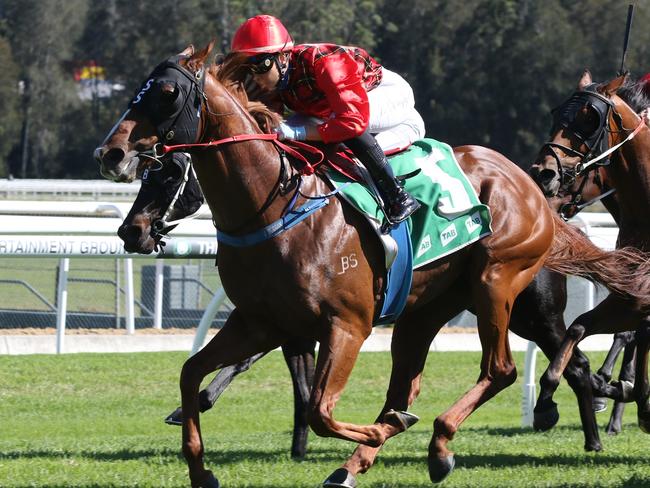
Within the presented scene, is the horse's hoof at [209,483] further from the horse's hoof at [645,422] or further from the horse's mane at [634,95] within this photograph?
the horse's mane at [634,95]

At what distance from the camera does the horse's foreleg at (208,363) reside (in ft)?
16.5

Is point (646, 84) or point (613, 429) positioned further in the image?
point (613, 429)

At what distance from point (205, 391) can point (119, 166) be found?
2048mm

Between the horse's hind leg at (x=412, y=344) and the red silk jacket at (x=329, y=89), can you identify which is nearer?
the red silk jacket at (x=329, y=89)

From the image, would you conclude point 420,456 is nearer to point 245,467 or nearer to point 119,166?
point 245,467

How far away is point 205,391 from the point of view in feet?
20.9

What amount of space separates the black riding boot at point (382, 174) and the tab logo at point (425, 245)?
252mm

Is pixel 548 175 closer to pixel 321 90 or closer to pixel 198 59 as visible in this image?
pixel 321 90

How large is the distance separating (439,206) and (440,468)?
43.3 inches

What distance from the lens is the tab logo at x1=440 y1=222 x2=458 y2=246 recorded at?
5.52 metres

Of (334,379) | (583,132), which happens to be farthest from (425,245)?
(583,132)

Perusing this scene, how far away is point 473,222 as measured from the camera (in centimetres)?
567

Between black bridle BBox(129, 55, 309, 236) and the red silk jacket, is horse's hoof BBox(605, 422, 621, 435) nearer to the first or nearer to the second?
the red silk jacket

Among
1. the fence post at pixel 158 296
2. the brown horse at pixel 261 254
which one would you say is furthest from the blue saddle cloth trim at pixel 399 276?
the fence post at pixel 158 296
